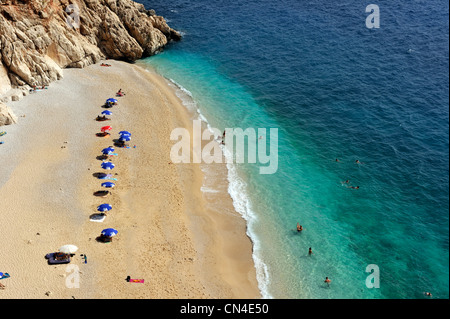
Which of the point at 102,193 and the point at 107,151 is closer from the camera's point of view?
the point at 102,193

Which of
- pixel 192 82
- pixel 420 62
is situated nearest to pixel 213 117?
pixel 192 82

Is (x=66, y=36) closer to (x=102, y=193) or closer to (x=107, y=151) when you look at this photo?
(x=107, y=151)

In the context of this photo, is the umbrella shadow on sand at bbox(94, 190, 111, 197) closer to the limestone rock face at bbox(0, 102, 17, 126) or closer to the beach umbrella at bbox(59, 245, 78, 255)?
the beach umbrella at bbox(59, 245, 78, 255)

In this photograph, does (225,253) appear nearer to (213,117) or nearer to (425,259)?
(425,259)

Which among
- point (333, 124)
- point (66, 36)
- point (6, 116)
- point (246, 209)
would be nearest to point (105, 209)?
point (246, 209)

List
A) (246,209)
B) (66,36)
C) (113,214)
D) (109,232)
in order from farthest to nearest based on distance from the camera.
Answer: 1. (66,36)
2. (246,209)
3. (113,214)
4. (109,232)

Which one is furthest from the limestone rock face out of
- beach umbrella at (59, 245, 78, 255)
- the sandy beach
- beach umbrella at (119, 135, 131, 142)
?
beach umbrella at (59, 245, 78, 255)
